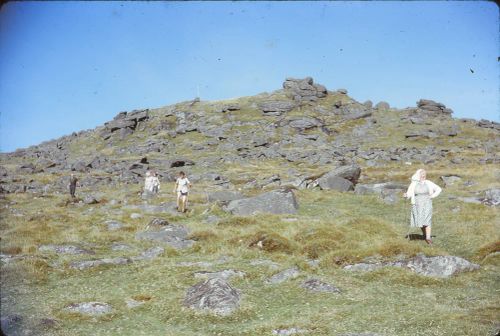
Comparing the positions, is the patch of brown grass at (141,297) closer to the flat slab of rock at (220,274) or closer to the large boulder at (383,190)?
the flat slab of rock at (220,274)

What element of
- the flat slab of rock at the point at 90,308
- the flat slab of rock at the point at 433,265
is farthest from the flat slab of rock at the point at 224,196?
the flat slab of rock at the point at 90,308

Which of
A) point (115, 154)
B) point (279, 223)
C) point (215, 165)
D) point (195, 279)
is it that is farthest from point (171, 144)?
point (195, 279)

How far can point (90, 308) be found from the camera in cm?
1483

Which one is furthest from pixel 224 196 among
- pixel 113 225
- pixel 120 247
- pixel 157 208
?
pixel 120 247

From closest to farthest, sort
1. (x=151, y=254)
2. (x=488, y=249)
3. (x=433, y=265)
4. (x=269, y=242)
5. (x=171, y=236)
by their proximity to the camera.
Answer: (x=433, y=265)
(x=488, y=249)
(x=151, y=254)
(x=269, y=242)
(x=171, y=236)

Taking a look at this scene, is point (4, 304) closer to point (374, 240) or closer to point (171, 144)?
point (374, 240)

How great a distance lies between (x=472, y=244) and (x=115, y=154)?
11845 centimetres

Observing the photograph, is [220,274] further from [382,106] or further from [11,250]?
[382,106]

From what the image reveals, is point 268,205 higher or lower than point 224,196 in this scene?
lower

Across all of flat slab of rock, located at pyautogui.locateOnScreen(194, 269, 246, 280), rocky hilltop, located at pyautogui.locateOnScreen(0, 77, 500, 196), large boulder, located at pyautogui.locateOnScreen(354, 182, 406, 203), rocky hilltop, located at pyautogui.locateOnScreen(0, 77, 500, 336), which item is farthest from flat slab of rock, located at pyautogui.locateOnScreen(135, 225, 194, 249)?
rocky hilltop, located at pyautogui.locateOnScreen(0, 77, 500, 196)

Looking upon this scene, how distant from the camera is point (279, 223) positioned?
89.2ft

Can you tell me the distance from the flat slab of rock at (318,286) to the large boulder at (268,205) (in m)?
14.2

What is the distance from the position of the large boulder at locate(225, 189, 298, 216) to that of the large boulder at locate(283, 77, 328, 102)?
134 m

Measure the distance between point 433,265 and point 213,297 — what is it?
9.26 metres
